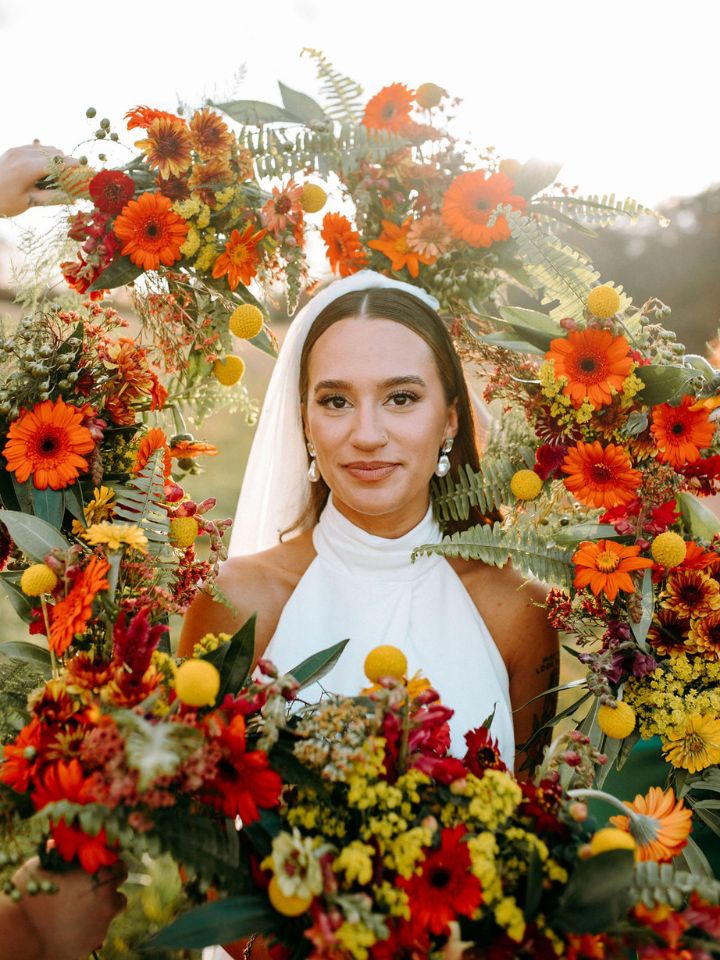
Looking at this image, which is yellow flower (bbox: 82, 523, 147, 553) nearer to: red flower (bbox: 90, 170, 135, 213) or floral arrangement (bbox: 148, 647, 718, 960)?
floral arrangement (bbox: 148, 647, 718, 960)

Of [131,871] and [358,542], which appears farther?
[358,542]

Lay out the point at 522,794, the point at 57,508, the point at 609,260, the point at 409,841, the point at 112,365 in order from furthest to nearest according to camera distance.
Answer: the point at 609,260
the point at 112,365
the point at 57,508
the point at 522,794
the point at 409,841

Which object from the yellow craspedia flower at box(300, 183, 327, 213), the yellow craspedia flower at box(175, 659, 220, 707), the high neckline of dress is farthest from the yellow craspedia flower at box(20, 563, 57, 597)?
the yellow craspedia flower at box(300, 183, 327, 213)

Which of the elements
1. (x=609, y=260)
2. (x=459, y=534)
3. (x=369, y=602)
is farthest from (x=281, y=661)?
(x=609, y=260)

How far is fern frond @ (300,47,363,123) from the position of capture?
7.92 feet

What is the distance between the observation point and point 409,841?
143 cm

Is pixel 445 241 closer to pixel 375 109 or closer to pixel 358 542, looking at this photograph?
pixel 375 109

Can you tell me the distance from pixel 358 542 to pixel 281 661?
1.30ft

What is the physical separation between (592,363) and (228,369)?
3.48 ft

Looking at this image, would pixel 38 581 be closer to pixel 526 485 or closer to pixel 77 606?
pixel 77 606

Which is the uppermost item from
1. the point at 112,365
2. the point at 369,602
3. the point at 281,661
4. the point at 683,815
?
the point at 112,365

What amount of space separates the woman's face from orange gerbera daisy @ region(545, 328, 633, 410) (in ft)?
1.26

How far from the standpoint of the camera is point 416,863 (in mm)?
1464

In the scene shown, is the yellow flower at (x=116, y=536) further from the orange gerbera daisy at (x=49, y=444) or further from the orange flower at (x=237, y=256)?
the orange flower at (x=237, y=256)
